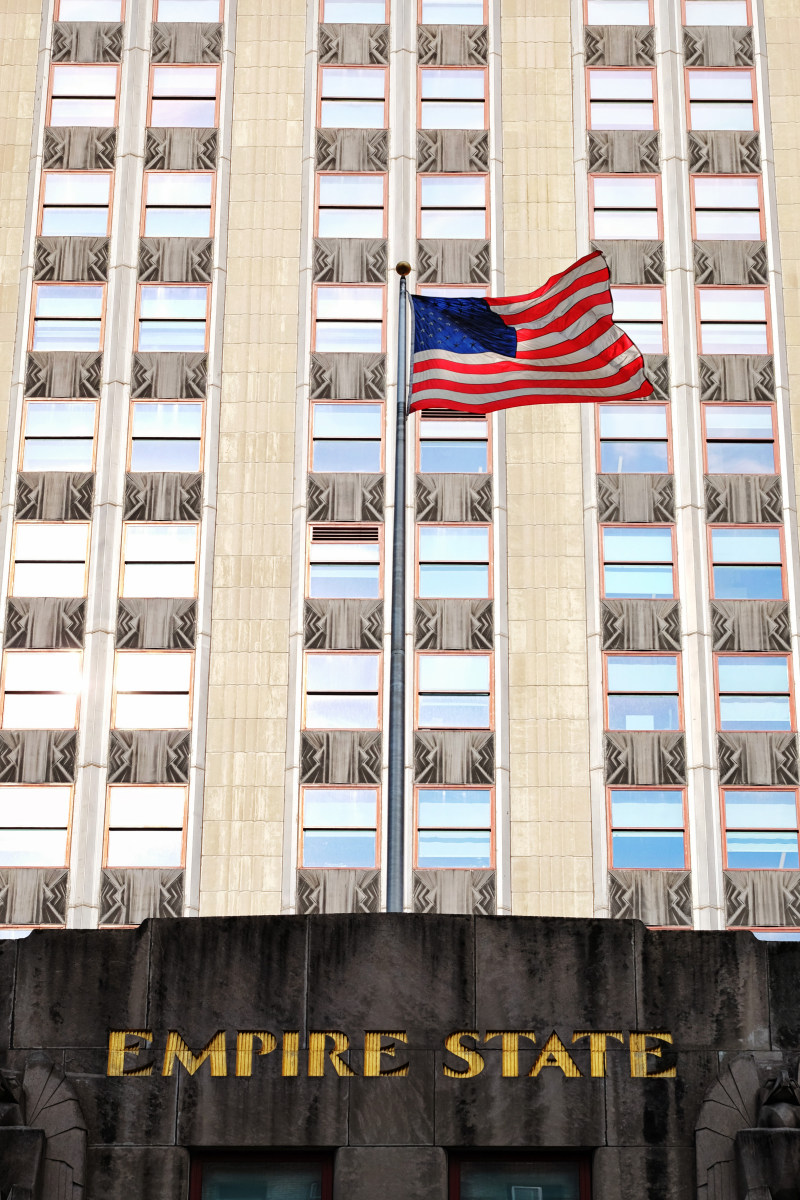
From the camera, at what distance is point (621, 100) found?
173 feet

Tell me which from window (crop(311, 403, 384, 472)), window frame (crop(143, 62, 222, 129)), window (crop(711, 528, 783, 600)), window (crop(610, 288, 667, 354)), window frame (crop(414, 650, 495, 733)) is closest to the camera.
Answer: window frame (crop(414, 650, 495, 733))

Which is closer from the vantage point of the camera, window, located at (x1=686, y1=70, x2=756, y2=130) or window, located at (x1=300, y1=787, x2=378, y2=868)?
window, located at (x1=300, y1=787, x2=378, y2=868)

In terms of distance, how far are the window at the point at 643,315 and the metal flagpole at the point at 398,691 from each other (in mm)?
28541

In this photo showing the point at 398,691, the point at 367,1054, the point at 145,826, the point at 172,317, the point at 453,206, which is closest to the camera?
the point at 367,1054

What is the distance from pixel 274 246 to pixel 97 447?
26.3 feet

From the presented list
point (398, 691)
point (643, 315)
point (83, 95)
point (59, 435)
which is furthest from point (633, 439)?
point (398, 691)

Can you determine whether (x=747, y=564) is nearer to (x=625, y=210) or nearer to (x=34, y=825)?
(x=625, y=210)

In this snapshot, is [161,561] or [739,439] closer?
[161,561]

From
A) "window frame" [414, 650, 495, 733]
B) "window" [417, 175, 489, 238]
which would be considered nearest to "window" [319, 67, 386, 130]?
"window" [417, 175, 489, 238]

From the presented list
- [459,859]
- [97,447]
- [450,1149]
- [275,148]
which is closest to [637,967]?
[450,1149]

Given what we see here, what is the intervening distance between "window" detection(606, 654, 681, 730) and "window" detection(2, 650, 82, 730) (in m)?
14.4

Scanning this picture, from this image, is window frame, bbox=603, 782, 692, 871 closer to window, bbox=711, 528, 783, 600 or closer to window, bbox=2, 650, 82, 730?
window, bbox=711, 528, 783, 600

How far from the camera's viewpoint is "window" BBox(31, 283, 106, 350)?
50.3m

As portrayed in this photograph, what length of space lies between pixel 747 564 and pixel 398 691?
29257 mm
